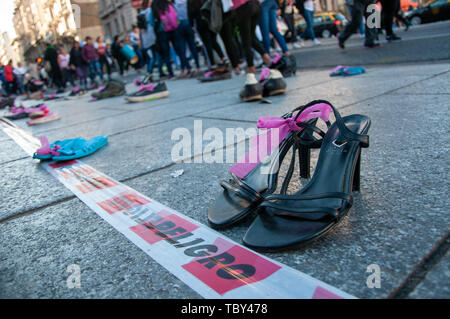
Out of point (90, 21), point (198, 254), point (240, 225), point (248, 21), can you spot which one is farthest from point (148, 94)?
point (90, 21)

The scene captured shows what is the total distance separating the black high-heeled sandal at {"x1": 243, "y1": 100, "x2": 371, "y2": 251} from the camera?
3.23 ft

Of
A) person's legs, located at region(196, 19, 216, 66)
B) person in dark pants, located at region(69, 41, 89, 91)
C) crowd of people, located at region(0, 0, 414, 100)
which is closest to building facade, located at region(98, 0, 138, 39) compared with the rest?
person in dark pants, located at region(69, 41, 89, 91)

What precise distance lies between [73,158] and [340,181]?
1.94 metres

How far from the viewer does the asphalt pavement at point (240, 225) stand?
2.97 feet

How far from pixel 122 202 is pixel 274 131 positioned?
0.74 m

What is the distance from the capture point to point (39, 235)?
52.1 inches

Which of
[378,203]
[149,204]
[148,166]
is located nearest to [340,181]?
[378,203]

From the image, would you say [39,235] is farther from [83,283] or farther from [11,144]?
[11,144]

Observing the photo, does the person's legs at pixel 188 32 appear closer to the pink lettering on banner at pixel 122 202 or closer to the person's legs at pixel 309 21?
the person's legs at pixel 309 21

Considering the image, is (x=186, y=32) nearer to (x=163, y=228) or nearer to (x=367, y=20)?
(x=367, y=20)

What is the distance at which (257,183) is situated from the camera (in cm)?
128

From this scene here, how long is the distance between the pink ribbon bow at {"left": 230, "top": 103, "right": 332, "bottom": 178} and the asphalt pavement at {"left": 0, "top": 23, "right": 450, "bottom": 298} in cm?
19

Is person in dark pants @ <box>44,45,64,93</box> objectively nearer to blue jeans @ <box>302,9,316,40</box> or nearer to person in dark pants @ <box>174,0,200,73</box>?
person in dark pants @ <box>174,0,200,73</box>

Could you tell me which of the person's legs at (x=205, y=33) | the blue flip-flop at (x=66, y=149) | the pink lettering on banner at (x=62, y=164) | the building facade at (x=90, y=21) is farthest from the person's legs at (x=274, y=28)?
the building facade at (x=90, y=21)
